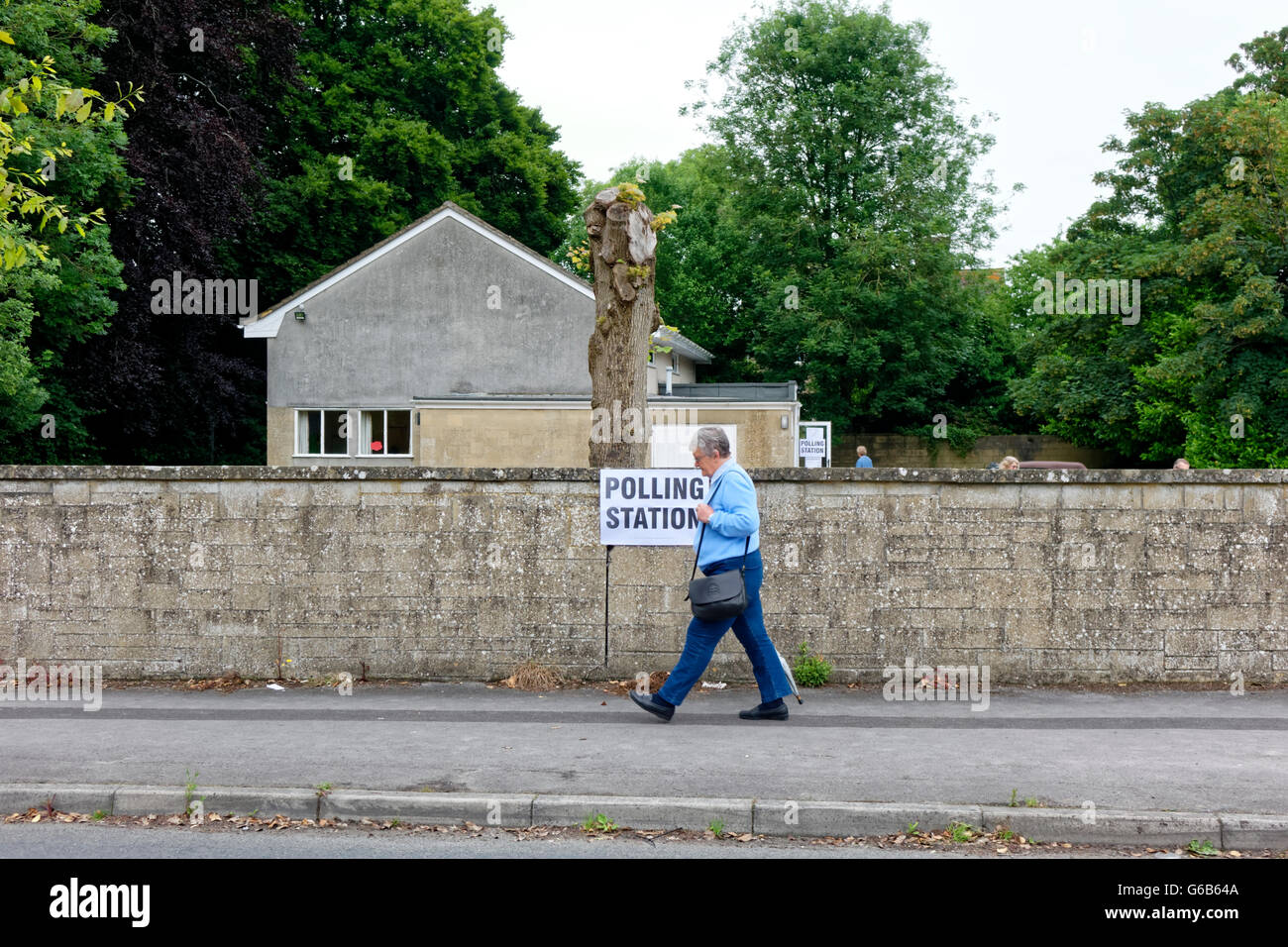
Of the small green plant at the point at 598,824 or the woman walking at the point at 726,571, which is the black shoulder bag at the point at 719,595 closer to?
the woman walking at the point at 726,571

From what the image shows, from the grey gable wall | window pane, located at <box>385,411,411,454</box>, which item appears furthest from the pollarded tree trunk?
window pane, located at <box>385,411,411,454</box>

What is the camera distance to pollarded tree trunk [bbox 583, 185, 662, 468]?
978 centimetres

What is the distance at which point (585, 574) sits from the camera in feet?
30.8

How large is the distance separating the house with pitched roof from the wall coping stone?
1924cm

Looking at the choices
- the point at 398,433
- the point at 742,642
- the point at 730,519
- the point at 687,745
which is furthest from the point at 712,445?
the point at 398,433

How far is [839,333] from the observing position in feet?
119

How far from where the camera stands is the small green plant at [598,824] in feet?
18.6

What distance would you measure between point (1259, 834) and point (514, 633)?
5.70 metres

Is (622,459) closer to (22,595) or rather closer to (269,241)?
(22,595)

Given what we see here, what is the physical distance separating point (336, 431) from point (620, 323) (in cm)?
2349

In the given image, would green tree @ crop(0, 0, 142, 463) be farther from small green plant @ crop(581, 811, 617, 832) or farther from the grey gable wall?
small green plant @ crop(581, 811, 617, 832)

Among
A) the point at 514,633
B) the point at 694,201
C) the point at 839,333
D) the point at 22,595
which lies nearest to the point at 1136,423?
the point at 839,333

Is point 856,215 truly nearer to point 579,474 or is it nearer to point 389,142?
point 389,142

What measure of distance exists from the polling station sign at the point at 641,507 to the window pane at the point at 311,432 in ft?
79.1
